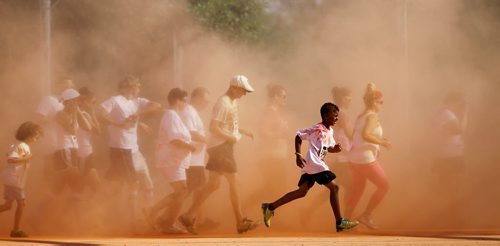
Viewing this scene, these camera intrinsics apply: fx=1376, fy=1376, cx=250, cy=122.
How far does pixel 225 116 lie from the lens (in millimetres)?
15258

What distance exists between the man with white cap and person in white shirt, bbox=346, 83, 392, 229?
4.69 ft

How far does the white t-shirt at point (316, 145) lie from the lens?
1330cm

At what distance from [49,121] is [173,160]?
2.04 m

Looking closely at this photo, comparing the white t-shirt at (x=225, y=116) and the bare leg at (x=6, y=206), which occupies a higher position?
the white t-shirt at (x=225, y=116)

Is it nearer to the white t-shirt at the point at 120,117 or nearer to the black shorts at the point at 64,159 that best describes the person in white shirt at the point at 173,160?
the white t-shirt at the point at 120,117

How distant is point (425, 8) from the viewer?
2111 cm

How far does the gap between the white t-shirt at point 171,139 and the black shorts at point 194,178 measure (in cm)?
41

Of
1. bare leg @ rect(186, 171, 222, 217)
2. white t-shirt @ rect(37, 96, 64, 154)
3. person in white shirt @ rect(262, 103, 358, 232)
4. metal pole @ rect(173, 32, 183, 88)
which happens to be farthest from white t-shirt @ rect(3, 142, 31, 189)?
metal pole @ rect(173, 32, 183, 88)

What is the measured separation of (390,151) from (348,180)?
2708 mm

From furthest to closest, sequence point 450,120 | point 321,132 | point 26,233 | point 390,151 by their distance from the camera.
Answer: point 390,151 < point 450,120 < point 26,233 < point 321,132

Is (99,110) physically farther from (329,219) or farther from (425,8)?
(425,8)

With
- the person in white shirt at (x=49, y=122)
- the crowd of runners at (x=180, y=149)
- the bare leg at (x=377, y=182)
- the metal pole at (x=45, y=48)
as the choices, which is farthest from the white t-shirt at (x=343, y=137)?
the metal pole at (x=45, y=48)

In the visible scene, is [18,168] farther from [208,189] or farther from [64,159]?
[208,189]

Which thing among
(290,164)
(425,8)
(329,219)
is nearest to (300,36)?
(425,8)
